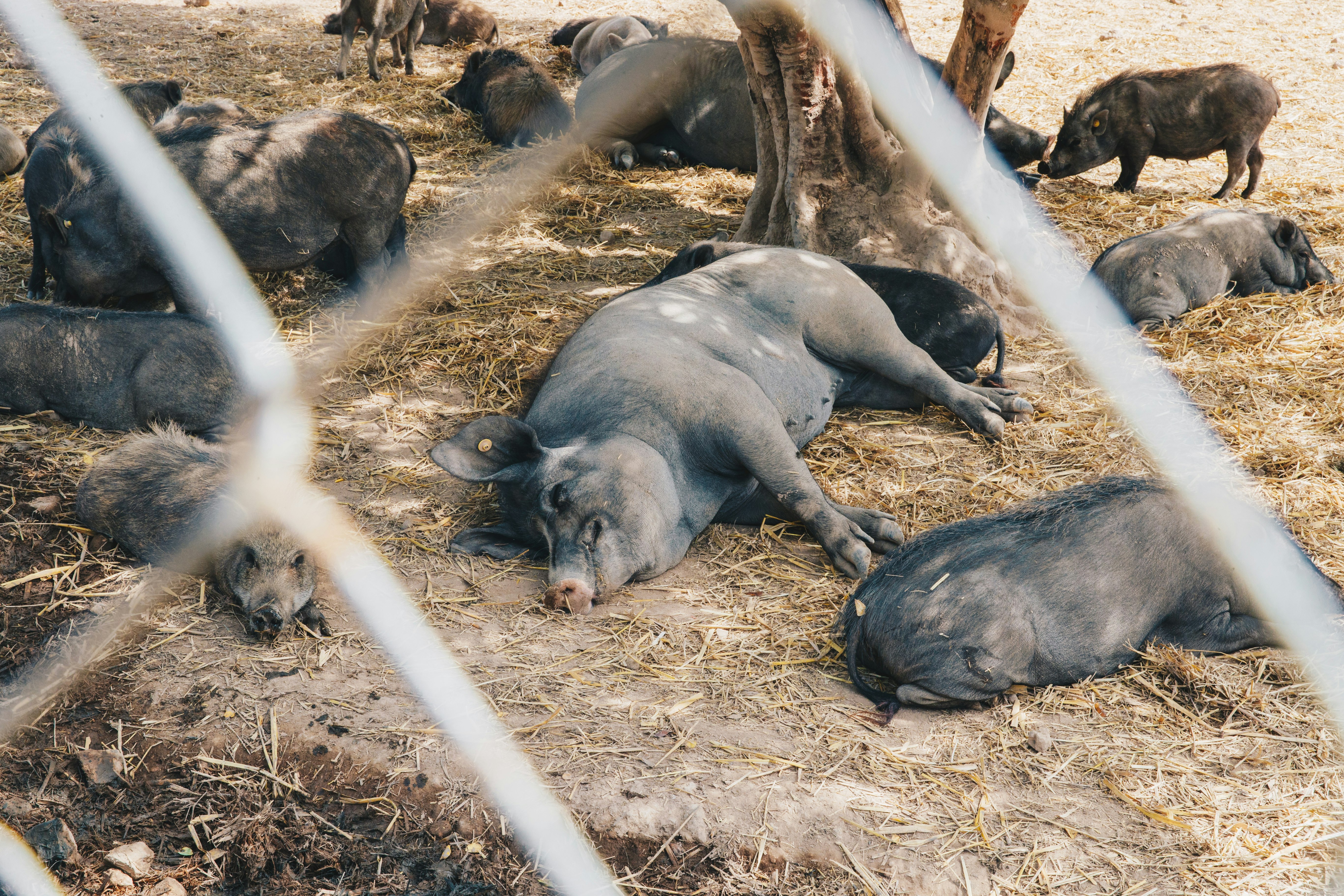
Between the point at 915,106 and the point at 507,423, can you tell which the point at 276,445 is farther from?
the point at 915,106

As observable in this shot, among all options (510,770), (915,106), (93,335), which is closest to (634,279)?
(915,106)

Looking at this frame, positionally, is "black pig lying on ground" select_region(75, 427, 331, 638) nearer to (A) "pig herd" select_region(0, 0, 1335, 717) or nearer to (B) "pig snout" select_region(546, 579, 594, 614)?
(A) "pig herd" select_region(0, 0, 1335, 717)

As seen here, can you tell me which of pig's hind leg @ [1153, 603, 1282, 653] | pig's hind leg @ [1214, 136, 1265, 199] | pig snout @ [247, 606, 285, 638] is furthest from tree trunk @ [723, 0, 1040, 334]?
pig snout @ [247, 606, 285, 638]

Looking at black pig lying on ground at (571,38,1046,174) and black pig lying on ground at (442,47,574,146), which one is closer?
black pig lying on ground at (571,38,1046,174)

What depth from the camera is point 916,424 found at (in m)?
4.79

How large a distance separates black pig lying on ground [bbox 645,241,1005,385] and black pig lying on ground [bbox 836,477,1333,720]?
1.66 m

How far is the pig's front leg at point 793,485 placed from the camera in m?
3.76

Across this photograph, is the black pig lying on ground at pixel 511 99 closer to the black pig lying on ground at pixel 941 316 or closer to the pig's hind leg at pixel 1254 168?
the black pig lying on ground at pixel 941 316

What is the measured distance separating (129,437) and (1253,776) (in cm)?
426

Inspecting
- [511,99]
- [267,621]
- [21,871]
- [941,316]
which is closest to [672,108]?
[511,99]

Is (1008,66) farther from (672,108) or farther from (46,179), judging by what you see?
(46,179)

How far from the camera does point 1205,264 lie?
587cm

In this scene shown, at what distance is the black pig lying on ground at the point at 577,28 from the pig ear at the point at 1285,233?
7184mm

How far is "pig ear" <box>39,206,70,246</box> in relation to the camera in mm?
5000
